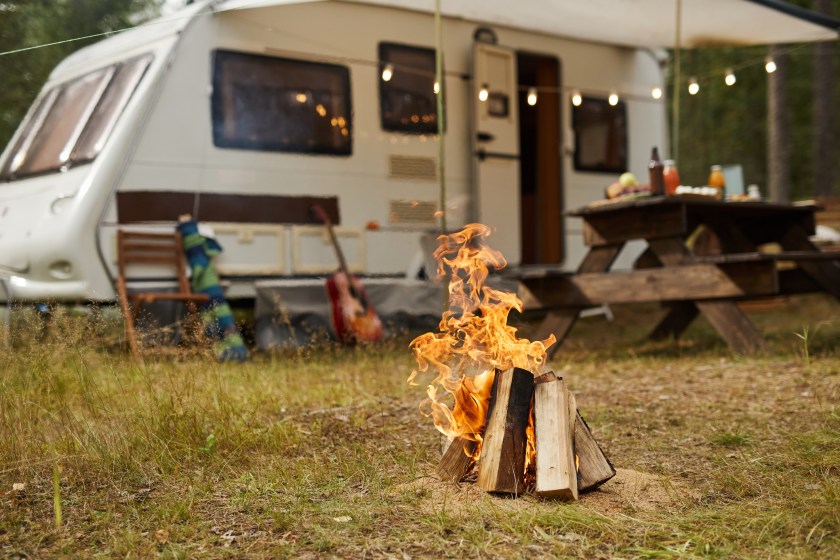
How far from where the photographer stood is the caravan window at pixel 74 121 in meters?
6.32

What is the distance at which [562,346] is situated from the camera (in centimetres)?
688

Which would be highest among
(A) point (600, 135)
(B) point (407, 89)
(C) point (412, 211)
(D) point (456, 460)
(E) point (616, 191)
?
(B) point (407, 89)

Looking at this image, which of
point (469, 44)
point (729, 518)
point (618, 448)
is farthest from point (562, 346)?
point (729, 518)

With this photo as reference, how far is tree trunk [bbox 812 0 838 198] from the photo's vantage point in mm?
13742

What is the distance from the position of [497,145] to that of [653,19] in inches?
67.1

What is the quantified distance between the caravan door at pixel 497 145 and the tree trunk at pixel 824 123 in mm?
7616

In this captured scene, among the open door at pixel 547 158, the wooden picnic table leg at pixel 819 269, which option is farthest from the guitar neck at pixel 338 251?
the wooden picnic table leg at pixel 819 269

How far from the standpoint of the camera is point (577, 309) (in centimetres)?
625

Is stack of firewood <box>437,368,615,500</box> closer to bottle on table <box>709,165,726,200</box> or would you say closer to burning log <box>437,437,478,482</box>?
burning log <box>437,437,478,482</box>

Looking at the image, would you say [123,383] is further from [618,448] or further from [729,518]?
[729,518]

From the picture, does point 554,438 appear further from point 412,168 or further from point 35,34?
point 35,34

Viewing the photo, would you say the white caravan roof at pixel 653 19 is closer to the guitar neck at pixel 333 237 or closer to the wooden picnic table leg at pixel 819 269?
the guitar neck at pixel 333 237

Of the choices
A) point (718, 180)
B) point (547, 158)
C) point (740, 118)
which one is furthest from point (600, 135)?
point (740, 118)

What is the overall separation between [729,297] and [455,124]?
3081 millimetres
